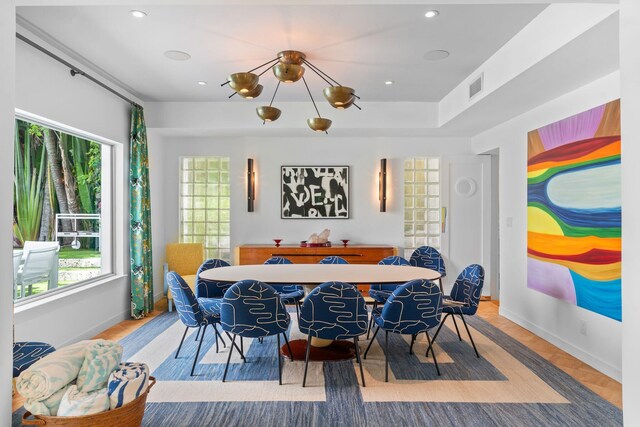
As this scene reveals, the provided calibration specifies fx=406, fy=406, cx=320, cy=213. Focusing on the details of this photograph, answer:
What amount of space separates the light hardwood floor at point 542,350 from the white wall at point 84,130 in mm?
249

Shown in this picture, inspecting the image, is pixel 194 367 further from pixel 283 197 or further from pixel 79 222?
pixel 283 197

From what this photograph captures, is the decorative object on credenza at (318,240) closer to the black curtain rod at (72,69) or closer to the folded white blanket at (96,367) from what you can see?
the black curtain rod at (72,69)

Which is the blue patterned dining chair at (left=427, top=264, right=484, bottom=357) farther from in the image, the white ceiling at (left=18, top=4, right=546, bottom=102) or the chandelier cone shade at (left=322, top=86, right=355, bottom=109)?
the white ceiling at (left=18, top=4, right=546, bottom=102)

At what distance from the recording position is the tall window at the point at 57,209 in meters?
3.81

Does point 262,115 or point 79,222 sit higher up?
point 262,115

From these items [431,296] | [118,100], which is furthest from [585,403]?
[118,100]

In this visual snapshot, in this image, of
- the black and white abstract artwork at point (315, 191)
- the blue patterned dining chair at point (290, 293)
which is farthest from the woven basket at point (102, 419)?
the black and white abstract artwork at point (315, 191)

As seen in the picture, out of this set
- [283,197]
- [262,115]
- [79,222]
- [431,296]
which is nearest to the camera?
[431,296]

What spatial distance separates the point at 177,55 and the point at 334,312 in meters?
2.92

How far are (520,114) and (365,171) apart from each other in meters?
2.41

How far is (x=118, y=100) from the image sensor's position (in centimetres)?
495

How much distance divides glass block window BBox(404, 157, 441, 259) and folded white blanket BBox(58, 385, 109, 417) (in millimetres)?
5258

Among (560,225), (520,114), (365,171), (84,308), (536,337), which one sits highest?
(520,114)

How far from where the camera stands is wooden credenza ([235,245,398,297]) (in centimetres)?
593
